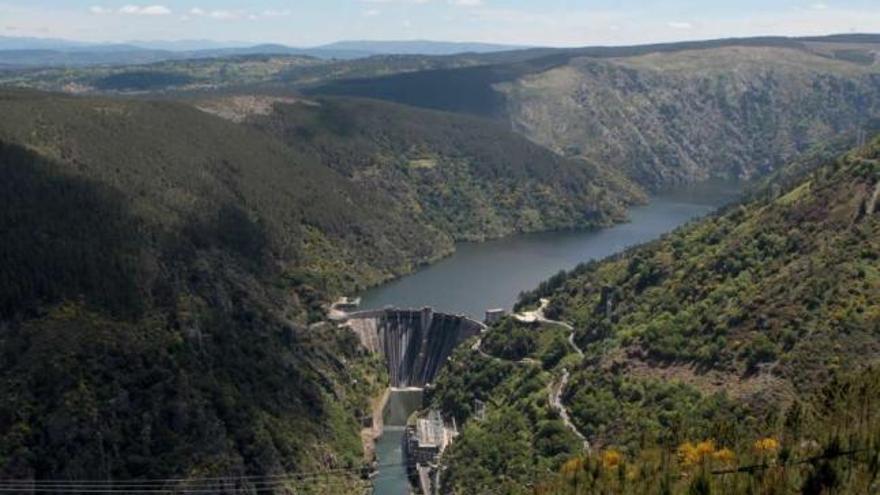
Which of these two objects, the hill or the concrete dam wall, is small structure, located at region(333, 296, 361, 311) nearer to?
the hill

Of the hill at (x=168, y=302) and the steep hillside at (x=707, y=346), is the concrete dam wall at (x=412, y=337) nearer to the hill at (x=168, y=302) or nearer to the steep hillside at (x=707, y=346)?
the hill at (x=168, y=302)

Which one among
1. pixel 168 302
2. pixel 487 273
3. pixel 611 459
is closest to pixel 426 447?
pixel 168 302

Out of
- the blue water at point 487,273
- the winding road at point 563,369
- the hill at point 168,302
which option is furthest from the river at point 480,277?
the winding road at point 563,369

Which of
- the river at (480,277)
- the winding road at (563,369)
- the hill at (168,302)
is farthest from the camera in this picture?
the river at (480,277)

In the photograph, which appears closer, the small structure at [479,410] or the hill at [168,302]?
the hill at [168,302]

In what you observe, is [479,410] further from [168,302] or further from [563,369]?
[168,302]

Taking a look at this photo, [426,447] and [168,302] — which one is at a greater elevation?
[168,302]
